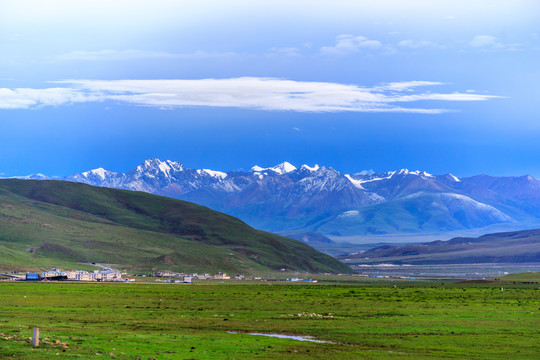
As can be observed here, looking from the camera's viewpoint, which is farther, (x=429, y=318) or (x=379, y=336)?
(x=429, y=318)

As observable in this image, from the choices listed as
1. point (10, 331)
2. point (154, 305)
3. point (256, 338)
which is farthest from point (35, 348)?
point (154, 305)

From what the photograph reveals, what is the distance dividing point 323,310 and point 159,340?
4471cm

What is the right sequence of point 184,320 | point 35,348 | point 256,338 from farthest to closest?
point 184,320
point 256,338
point 35,348

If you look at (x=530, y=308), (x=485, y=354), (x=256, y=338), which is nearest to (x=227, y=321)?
(x=256, y=338)

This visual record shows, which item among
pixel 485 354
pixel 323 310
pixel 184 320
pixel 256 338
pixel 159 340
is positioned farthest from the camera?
pixel 323 310

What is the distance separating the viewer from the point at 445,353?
6075 cm

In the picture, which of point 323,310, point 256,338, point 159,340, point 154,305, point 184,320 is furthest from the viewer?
point 154,305

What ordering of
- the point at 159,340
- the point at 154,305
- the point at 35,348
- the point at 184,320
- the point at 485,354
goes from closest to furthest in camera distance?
the point at 35,348
the point at 485,354
the point at 159,340
the point at 184,320
the point at 154,305

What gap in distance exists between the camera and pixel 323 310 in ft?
344

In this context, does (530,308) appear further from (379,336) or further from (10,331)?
(10,331)

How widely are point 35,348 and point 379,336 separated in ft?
110

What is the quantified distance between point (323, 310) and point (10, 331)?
51959mm

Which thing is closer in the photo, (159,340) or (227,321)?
(159,340)

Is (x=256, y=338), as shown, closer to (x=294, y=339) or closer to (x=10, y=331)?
(x=294, y=339)
